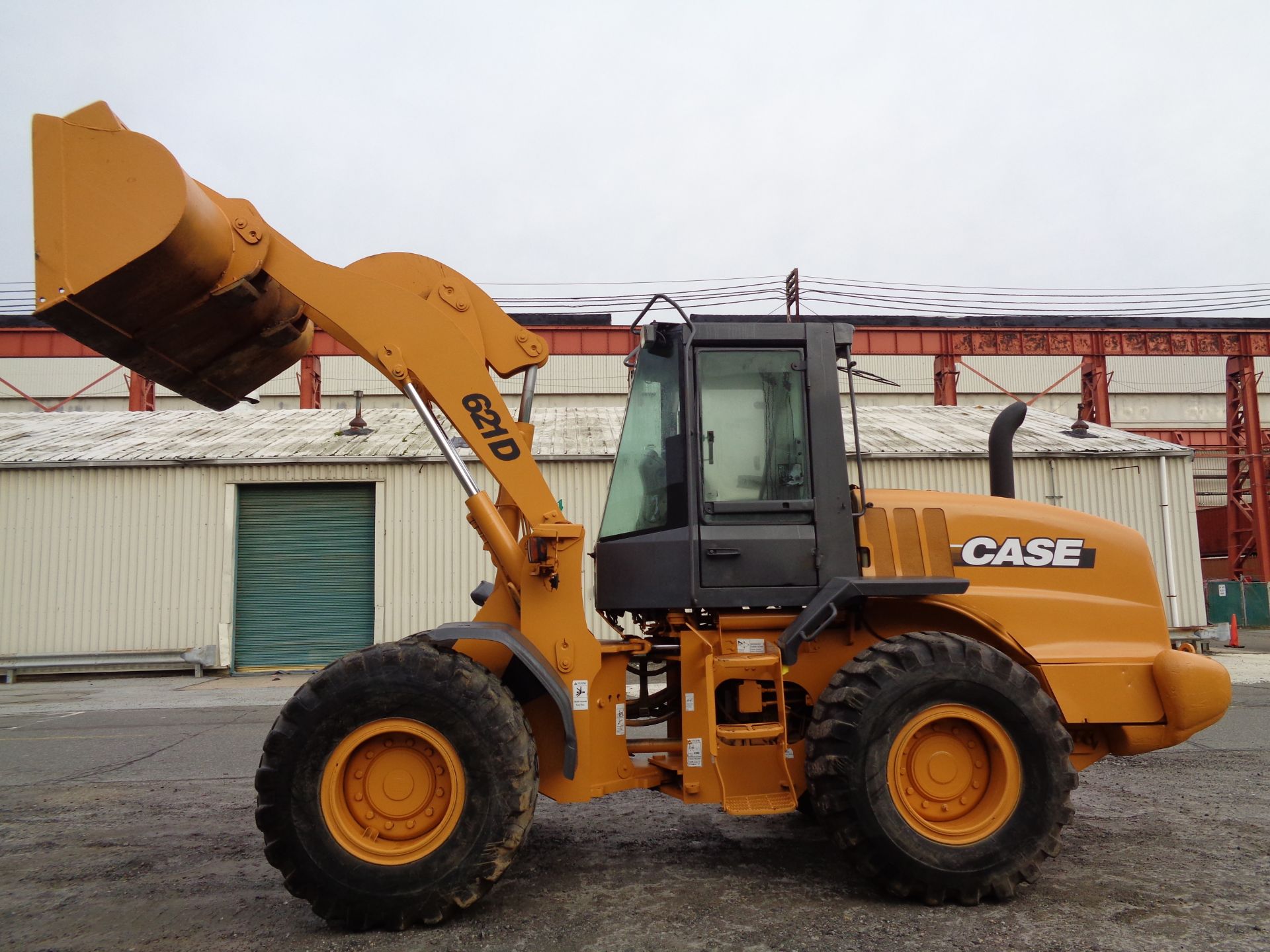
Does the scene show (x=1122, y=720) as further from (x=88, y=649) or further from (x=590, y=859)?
(x=88, y=649)

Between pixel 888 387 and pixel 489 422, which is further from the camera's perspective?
pixel 888 387

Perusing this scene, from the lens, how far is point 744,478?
4.62 m

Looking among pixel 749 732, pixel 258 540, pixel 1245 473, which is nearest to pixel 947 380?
pixel 1245 473

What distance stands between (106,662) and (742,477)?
1515 centimetres

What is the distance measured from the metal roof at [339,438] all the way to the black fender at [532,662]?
1111cm

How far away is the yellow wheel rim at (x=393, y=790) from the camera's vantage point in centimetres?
395

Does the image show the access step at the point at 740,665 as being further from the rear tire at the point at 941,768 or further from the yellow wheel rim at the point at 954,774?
the yellow wheel rim at the point at 954,774

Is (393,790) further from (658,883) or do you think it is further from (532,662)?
(658,883)

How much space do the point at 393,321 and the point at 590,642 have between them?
6.55ft

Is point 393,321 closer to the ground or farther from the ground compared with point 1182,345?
closer to the ground

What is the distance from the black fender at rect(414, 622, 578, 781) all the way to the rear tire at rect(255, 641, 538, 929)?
5.6 inches

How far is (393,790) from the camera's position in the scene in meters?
4.05

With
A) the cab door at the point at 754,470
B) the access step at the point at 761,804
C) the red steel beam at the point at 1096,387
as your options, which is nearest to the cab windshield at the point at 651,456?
the cab door at the point at 754,470

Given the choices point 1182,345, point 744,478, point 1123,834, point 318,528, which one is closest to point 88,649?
point 318,528
